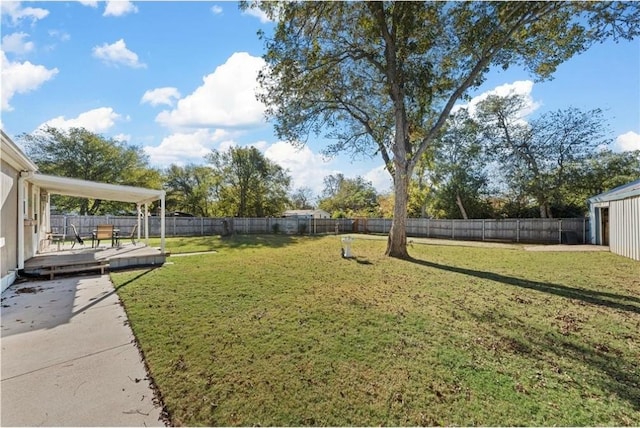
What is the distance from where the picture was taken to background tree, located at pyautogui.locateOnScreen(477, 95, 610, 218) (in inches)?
695

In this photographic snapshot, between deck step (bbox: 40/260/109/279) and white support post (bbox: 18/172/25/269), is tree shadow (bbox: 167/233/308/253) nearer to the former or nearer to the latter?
deck step (bbox: 40/260/109/279)

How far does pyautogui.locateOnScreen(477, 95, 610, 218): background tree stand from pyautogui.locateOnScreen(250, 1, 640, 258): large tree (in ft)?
35.5

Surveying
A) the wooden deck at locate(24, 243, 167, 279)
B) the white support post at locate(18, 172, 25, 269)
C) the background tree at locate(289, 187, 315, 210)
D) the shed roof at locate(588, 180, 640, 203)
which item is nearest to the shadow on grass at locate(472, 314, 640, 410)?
the wooden deck at locate(24, 243, 167, 279)

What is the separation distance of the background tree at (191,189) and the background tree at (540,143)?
2343cm

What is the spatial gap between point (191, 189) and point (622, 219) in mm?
29360

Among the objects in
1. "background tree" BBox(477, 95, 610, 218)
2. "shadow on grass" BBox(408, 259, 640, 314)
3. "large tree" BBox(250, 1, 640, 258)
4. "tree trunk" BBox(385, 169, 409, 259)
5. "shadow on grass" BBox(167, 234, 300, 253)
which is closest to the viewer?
"shadow on grass" BBox(408, 259, 640, 314)

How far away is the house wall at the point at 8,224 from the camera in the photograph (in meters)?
5.61

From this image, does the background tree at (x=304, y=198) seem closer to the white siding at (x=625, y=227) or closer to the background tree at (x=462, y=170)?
the background tree at (x=462, y=170)

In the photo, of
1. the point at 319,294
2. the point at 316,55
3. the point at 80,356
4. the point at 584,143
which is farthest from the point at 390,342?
the point at 584,143

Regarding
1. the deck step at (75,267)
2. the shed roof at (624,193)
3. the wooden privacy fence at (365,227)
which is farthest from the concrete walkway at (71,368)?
the wooden privacy fence at (365,227)

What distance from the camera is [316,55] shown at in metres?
9.09

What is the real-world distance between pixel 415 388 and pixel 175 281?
559 cm

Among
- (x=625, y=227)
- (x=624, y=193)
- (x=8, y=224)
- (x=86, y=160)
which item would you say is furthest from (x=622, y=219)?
(x=86, y=160)

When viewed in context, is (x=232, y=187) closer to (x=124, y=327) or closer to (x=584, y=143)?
(x=124, y=327)
